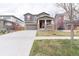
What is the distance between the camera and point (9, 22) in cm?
181

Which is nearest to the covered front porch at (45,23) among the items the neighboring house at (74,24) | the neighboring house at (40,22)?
the neighboring house at (40,22)

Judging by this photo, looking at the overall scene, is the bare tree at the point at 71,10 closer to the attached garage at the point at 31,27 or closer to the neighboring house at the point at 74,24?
the neighboring house at the point at 74,24

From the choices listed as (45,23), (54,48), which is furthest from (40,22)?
(54,48)

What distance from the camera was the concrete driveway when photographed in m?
1.74

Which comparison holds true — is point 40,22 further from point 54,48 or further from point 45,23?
point 54,48

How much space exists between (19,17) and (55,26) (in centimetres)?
38

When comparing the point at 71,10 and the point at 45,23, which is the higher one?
the point at 71,10

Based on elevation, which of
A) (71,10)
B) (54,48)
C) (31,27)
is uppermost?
(71,10)

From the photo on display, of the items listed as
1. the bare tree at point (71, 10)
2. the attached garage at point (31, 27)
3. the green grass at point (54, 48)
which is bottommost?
the green grass at point (54, 48)

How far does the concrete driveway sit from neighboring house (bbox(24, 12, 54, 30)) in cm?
6

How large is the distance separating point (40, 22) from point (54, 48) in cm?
30

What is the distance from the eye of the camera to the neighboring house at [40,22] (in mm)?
1777

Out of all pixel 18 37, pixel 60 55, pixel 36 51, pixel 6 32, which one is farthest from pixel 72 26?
pixel 6 32

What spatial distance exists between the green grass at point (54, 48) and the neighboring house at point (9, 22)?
0.25m
